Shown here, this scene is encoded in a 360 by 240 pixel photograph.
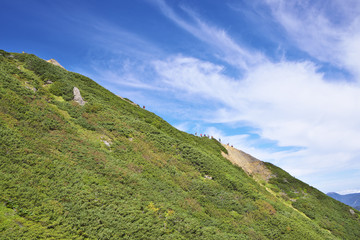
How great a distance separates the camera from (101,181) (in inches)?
560

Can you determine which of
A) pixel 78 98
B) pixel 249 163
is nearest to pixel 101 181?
pixel 78 98

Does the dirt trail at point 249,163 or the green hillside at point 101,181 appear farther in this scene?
the dirt trail at point 249,163

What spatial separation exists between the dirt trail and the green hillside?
15145 mm

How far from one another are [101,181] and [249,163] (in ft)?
140

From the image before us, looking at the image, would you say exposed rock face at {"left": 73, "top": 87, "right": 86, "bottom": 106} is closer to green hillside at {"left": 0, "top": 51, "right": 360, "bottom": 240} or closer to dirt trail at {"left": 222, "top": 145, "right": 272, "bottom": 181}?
green hillside at {"left": 0, "top": 51, "right": 360, "bottom": 240}

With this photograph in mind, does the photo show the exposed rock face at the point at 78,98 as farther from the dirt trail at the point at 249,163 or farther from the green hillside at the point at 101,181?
the dirt trail at the point at 249,163

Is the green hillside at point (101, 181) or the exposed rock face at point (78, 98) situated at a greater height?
the exposed rock face at point (78, 98)

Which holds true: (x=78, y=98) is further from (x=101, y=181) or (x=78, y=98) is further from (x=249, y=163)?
(x=249, y=163)

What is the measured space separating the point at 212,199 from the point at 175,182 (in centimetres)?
422

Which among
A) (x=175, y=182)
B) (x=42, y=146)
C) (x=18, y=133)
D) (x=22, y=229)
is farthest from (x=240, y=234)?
(x=18, y=133)

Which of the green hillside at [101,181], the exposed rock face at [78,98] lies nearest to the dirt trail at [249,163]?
the green hillside at [101,181]

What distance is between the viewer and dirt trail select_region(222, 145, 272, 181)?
146 feet

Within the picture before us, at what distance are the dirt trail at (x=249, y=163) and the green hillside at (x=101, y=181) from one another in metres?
15.1

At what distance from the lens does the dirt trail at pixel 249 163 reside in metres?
44.5
